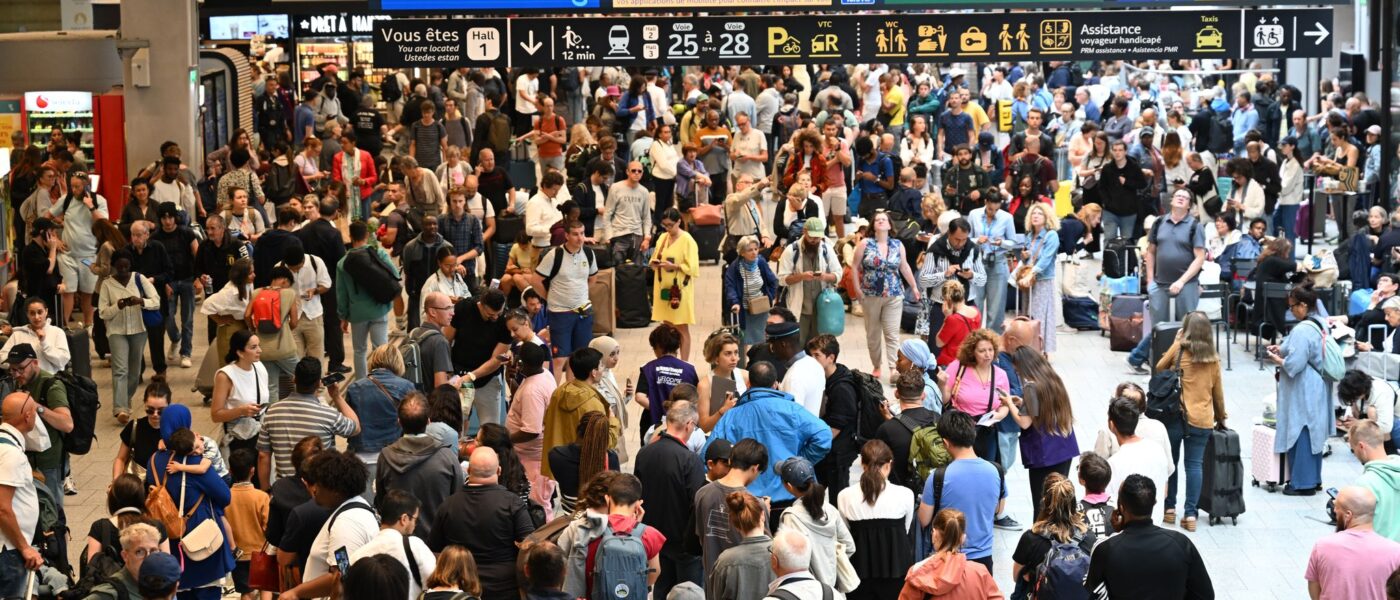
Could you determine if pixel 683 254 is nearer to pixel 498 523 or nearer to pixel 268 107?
pixel 498 523

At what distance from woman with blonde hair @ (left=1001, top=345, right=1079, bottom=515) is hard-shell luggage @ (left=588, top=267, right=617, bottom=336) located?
21.6 ft

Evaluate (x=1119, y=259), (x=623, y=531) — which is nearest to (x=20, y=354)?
(x=623, y=531)

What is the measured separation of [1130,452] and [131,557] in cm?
524

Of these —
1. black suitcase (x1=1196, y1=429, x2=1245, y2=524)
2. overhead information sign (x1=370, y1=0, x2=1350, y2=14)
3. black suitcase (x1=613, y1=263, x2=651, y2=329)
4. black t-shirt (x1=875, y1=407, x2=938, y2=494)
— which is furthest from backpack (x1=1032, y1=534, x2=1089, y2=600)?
overhead information sign (x1=370, y1=0, x2=1350, y2=14)

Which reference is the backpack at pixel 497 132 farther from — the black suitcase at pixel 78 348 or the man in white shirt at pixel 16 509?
the man in white shirt at pixel 16 509

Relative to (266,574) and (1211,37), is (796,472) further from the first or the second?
(1211,37)

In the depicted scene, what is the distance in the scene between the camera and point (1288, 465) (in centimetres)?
1296

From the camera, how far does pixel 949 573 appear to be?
26.7 ft

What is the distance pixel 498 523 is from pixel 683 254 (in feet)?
21.3

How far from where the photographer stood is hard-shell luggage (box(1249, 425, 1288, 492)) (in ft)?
42.4

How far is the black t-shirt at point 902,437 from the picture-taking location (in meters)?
10.0

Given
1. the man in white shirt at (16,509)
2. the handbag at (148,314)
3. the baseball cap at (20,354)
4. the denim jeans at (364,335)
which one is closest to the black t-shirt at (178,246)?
the handbag at (148,314)

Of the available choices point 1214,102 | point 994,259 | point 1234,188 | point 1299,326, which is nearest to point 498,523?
point 1299,326

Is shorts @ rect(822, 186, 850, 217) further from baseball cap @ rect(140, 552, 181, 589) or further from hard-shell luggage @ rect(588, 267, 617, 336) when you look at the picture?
baseball cap @ rect(140, 552, 181, 589)
